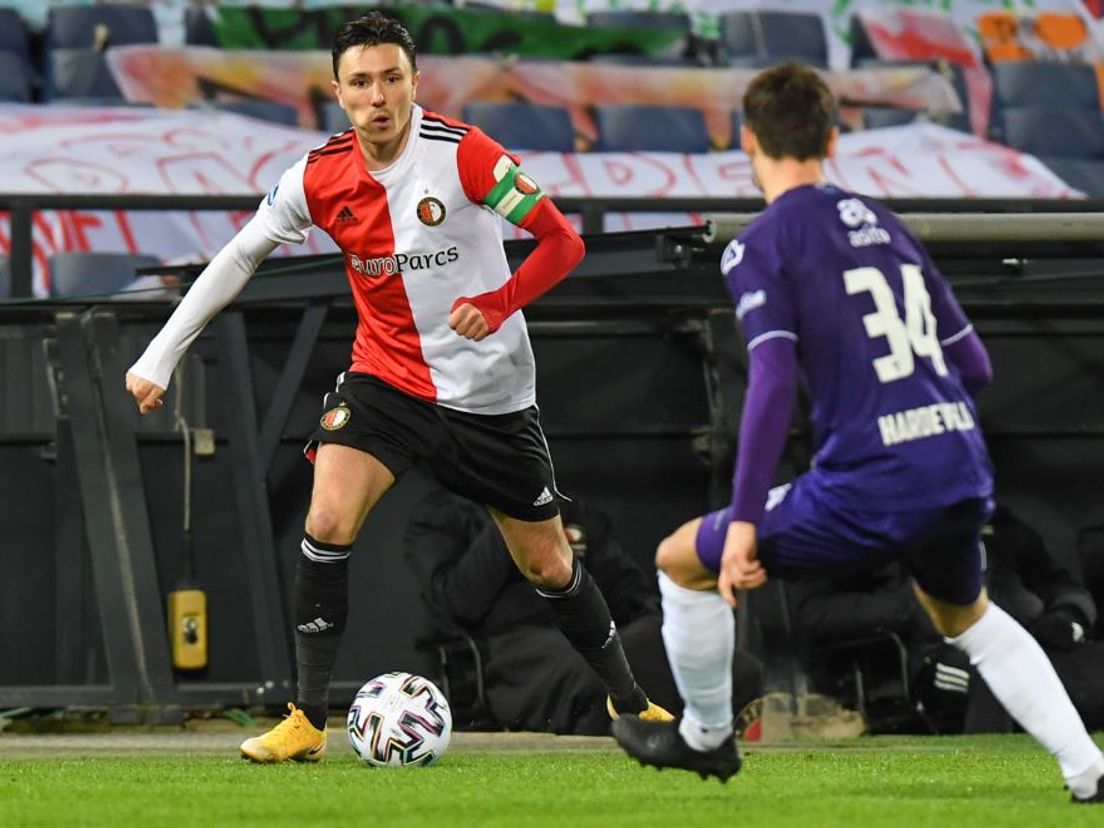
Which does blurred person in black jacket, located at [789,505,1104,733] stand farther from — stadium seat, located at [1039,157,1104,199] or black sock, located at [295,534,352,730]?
stadium seat, located at [1039,157,1104,199]

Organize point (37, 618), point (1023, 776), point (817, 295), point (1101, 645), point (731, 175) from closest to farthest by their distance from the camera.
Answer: point (817, 295)
point (1023, 776)
point (1101, 645)
point (37, 618)
point (731, 175)

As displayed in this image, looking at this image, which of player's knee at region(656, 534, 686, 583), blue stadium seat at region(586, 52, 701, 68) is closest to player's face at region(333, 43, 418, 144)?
player's knee at region(656, 534, 686, 583)

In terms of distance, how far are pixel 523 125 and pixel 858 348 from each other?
1140cm

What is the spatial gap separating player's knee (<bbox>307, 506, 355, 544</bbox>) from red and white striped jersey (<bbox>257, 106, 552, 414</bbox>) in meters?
0.51

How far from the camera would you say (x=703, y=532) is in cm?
470

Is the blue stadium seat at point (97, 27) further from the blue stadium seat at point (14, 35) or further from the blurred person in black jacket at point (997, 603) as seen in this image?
the blurred person in black jacket at point (997, 603)

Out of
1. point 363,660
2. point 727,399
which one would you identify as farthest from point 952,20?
point 363,660

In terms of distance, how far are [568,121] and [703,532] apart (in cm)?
1166

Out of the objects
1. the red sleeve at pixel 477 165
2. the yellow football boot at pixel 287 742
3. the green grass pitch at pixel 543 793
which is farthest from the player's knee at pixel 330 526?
the red sleeve at pixel 477 165

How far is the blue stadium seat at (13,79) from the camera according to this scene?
14.8m

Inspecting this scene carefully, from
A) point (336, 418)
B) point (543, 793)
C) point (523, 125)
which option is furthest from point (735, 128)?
point (543, 793)

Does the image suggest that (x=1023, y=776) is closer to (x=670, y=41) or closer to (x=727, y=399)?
(x=727, y=399)

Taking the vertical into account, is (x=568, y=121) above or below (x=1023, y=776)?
above

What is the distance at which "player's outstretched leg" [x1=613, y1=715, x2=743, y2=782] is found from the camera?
493cm
